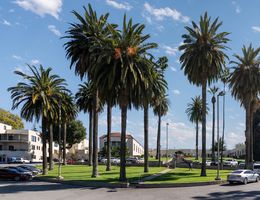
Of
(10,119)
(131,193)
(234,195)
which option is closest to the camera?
(234,195)

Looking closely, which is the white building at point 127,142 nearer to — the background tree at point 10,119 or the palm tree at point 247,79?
the background tree at point 10,119

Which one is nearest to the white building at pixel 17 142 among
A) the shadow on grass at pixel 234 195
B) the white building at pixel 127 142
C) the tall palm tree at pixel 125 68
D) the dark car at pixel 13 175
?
the white building at pixel 127 142

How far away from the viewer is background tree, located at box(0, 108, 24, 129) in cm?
15079

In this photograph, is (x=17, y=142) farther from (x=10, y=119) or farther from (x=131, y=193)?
(x=131, y=193)

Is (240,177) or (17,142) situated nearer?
(240,177)

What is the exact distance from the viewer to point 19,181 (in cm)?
5059

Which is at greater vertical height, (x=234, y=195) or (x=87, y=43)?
(x=87, y=43)

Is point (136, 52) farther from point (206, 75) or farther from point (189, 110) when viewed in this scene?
point (189, 110)

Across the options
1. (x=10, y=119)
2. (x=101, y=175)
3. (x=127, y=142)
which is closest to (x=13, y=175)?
(x=101, y=175)

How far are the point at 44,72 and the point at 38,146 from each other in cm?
8451

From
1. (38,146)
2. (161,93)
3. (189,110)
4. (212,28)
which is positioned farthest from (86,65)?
(38,146)

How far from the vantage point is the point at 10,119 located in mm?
155250

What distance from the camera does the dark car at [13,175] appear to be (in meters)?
51.8

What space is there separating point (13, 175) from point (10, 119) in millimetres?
107069
